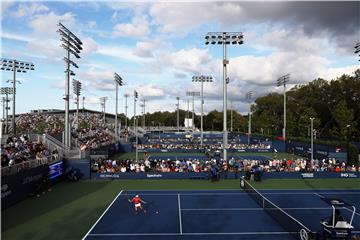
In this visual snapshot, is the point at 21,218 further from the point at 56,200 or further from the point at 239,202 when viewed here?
the point at 239,202

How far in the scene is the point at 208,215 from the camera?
20047mm

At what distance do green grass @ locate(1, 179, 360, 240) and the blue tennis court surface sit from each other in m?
1.01

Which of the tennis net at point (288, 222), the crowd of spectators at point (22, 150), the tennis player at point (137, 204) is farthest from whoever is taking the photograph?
the crowd of spectators at point (22, 150)

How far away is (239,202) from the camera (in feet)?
77.3

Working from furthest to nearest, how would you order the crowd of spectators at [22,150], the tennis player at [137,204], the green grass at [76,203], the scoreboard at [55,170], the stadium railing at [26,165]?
the scoreboard at [55,170]
the crowd of spectators at [22,150]
the stadium railing at [26,165]
the tennis player at [137,204]
the green grass at [76,203]

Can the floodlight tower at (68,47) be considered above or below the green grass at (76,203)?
above

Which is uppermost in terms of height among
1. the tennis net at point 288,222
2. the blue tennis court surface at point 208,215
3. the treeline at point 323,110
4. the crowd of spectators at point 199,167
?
the treeline at point 323,110

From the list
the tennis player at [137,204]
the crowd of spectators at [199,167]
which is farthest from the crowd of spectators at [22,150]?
the tennis player at [137,204]

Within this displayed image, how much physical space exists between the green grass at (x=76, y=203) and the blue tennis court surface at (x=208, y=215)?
101cm

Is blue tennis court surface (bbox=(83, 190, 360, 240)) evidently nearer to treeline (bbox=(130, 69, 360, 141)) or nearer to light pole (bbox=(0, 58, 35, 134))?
light pole (bbox=(0, 58, 35, 134))

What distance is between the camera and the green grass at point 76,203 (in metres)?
17.2

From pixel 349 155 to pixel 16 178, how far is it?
3435cm

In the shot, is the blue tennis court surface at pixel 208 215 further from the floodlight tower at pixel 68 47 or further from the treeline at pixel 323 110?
the treeline at pixel 323 110

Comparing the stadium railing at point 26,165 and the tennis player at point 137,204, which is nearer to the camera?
the tennis player at point 137,204
